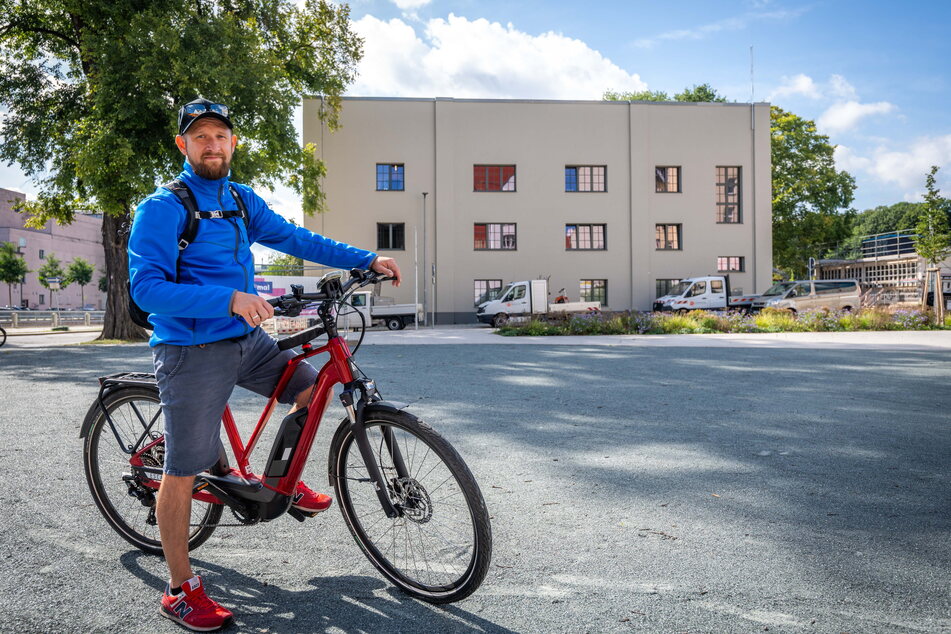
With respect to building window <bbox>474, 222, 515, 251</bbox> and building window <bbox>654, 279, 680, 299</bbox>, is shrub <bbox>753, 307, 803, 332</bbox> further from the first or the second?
building window <bbox>474, 222, 515, 251</bbox>

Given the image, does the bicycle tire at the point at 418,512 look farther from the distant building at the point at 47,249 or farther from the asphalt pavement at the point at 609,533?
the distant building at the point at 47,249

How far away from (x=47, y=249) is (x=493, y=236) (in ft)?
212

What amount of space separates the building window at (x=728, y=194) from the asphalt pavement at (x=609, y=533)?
30.2 meters

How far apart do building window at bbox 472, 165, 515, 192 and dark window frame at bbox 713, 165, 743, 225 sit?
11.1m

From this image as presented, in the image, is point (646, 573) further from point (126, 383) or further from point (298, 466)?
point (126, 383)

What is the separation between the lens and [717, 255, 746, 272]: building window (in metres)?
35.1

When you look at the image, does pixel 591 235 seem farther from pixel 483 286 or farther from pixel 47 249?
pixel 47 249

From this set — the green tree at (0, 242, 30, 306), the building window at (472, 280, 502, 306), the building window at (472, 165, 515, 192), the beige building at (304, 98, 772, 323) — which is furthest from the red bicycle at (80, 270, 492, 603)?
the green tree at (0, 242, 30, 306)

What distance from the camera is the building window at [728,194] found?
116 feet

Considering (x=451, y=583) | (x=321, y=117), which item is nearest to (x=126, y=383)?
(x=451, y=583)

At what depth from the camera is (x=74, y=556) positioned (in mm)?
2955

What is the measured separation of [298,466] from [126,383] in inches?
37.5

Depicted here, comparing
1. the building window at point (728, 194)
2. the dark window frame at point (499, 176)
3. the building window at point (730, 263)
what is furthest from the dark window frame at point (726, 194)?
the dark window frame at point (499, 176)

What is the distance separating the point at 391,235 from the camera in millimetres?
33500
